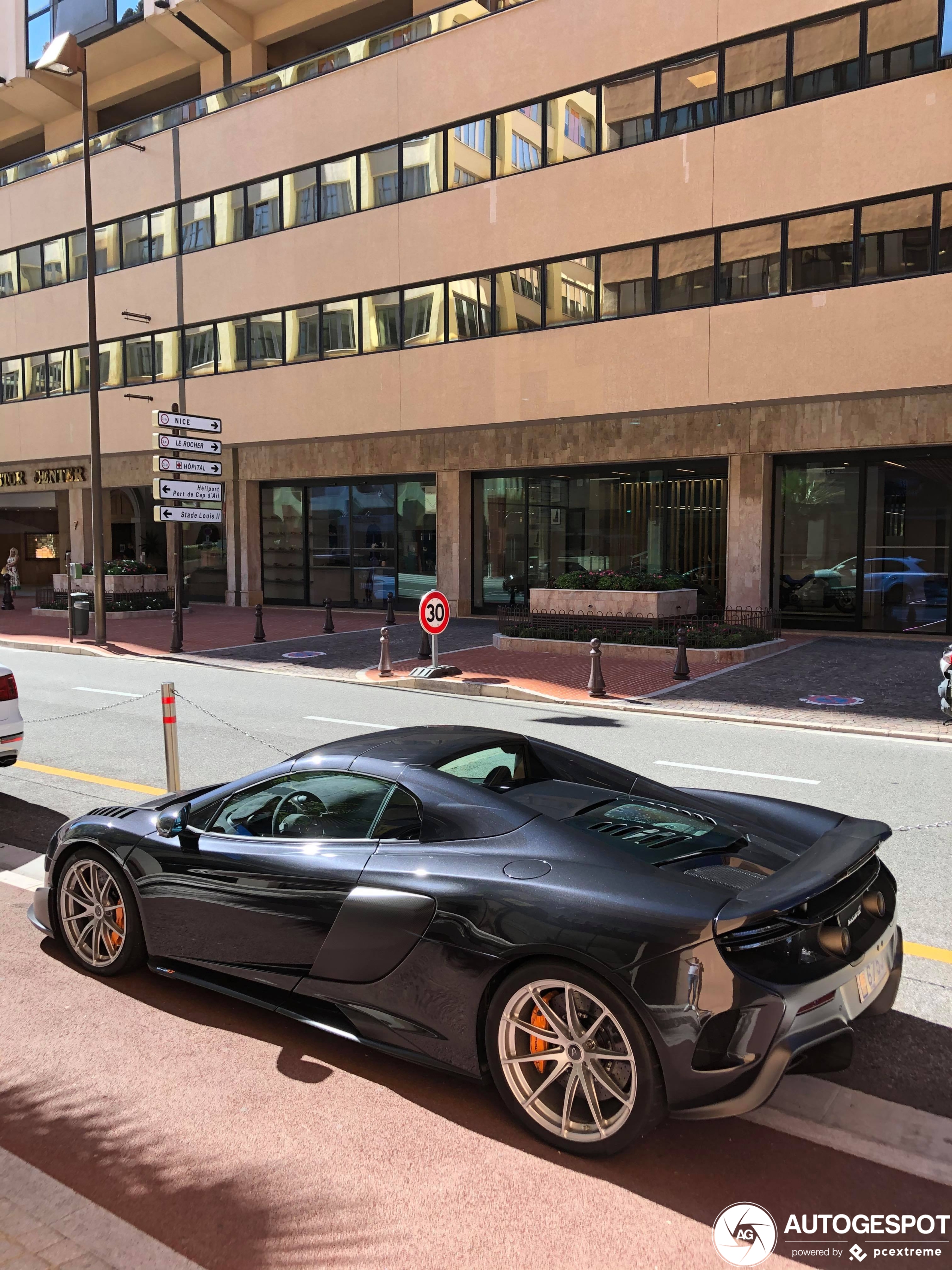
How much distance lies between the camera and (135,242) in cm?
2998

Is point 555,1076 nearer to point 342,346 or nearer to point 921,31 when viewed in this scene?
point 921,31

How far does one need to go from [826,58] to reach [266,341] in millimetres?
15291

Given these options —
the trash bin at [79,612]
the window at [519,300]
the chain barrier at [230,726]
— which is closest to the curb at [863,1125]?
the chain barrier at [230,726]

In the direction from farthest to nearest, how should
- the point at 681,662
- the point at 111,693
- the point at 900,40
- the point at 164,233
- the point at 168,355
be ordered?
the point at 168,355 < the point at 164,233 < the point at 900,40 < the point at 681,662 < the point at 111,693

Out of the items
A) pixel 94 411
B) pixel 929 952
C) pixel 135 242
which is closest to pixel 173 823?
pixel 929 952

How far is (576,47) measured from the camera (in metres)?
20.5

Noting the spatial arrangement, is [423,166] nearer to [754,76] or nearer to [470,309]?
[470,309]

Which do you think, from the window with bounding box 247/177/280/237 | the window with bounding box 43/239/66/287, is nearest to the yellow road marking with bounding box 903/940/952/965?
the window with bounding box 247/177/280/237

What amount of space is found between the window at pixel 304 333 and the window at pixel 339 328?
0.62 ft

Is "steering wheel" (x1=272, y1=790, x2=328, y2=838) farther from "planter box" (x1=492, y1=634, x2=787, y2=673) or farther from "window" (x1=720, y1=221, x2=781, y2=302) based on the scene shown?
"window" (x1=720, y1=221, x2=781, y2=302)

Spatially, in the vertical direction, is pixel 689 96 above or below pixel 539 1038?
above

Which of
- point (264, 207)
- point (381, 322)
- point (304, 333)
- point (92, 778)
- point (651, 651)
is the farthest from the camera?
point (264, 207)

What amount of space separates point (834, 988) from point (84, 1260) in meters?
2.44

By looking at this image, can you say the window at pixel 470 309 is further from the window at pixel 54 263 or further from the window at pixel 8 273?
the window at pixel 8 273
